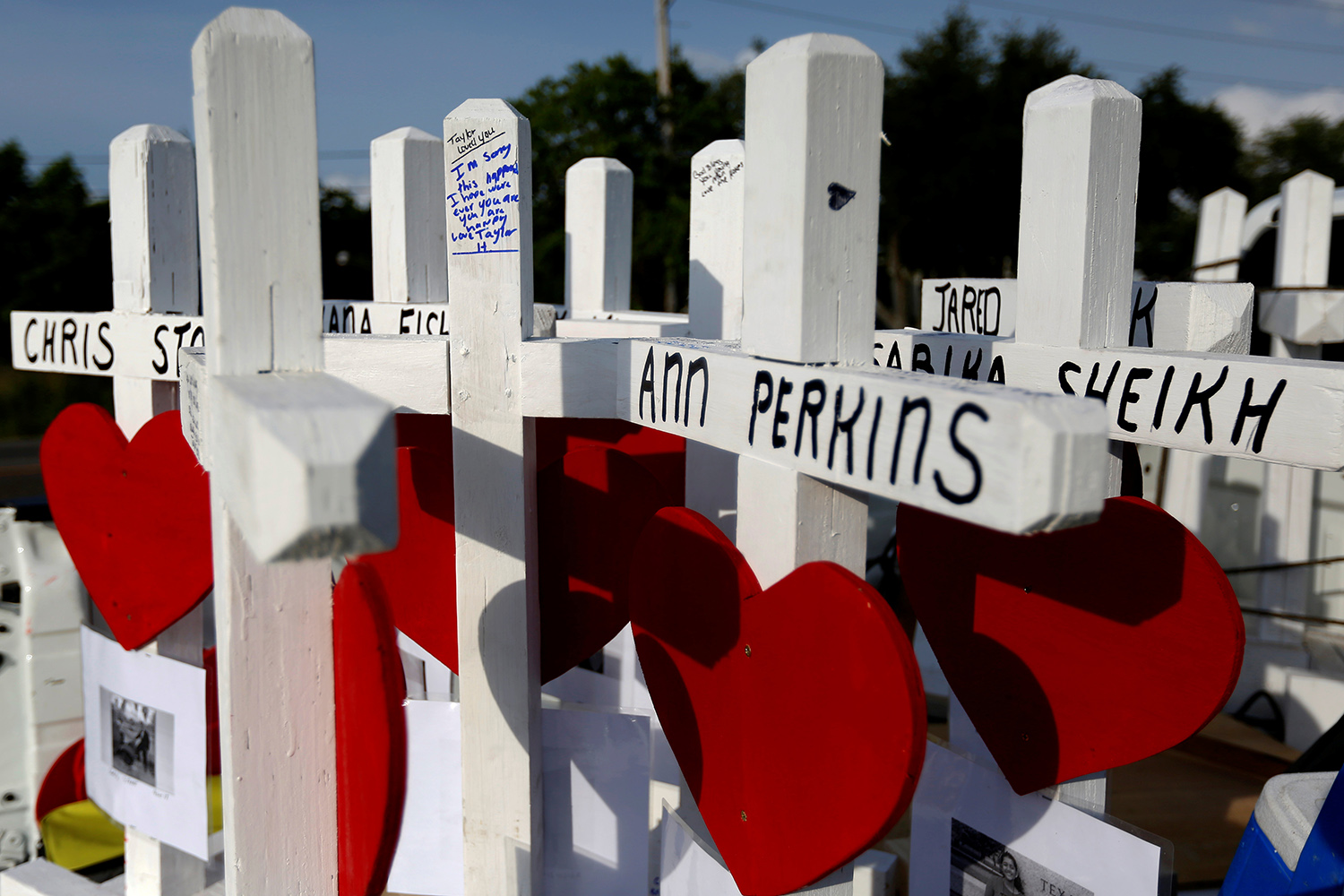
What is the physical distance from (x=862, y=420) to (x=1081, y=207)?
26.3 inches

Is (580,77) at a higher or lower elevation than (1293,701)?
higher

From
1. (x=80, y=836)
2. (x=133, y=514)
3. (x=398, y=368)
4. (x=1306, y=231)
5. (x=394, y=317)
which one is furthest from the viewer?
(x=1306, y=231)

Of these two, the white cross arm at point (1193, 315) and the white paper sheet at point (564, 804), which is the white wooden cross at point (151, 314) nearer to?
the white paper sheet at point (564, 804)

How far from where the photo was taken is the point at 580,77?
20.5m

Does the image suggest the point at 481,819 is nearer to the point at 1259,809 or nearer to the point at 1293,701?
the point at 1259,809

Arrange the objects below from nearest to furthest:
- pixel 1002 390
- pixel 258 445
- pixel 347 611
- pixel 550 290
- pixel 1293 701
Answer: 1. pixel 258 445
2. pixel 1002 390
3. pixel 347 611
4. pixel 1293 701
5. pixel 550 290

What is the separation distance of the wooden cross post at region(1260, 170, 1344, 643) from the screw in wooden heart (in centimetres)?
407

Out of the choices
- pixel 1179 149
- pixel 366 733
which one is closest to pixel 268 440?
pixel 366 733

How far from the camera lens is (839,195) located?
3.74ft

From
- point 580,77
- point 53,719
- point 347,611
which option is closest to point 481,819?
point 347,611

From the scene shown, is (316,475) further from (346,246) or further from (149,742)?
(346,246)

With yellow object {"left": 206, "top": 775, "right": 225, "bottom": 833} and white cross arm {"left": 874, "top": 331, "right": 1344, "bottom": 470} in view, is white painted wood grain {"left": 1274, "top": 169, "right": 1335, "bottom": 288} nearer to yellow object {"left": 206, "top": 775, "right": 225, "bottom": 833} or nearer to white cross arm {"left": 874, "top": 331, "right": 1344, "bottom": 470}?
white cross arm {"left": 874, "top": 331, "right": 1344, "bottom": 470}

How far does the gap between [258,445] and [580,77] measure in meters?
21.3

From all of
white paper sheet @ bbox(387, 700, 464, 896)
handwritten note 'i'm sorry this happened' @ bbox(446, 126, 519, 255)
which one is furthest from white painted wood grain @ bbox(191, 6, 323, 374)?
white paper sheet @ bbox(387, 700, 464, 896)
